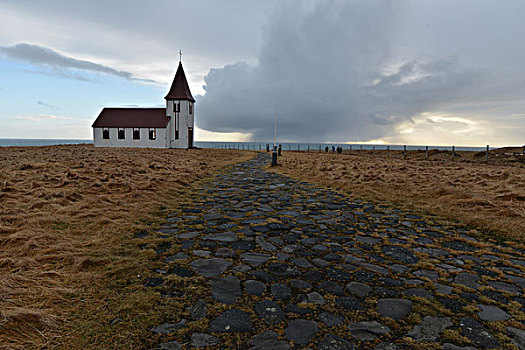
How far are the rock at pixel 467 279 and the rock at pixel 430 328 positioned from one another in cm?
87

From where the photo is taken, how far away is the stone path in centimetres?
214

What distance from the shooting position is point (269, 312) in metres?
2.44

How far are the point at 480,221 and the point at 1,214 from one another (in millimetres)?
8575

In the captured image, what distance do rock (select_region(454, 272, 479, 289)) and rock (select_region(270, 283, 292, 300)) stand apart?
6.34ft

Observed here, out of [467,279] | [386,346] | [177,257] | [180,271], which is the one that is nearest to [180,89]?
[177,257]

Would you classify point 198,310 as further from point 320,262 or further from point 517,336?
point 517,336

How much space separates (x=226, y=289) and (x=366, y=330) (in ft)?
4.48

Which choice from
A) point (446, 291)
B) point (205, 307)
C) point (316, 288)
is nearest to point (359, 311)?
point (316, 288)

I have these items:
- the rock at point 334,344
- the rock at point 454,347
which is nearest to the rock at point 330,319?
the rock at point 334,344

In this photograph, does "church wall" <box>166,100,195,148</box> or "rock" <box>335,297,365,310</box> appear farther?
"church wall" <box>166,100,195,148</box>

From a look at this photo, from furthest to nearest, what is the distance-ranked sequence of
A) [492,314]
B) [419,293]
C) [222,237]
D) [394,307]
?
[222,237], [419,293], [394,307], [492,314]

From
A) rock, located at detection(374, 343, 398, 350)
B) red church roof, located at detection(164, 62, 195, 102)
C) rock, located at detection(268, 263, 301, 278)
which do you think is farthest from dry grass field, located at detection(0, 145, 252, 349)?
red church roof, located at detection(164, 62, 195, 102)

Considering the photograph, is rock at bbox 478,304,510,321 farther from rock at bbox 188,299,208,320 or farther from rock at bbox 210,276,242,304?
rock at bbox 188,299,208,320

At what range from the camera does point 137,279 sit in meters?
2.92
